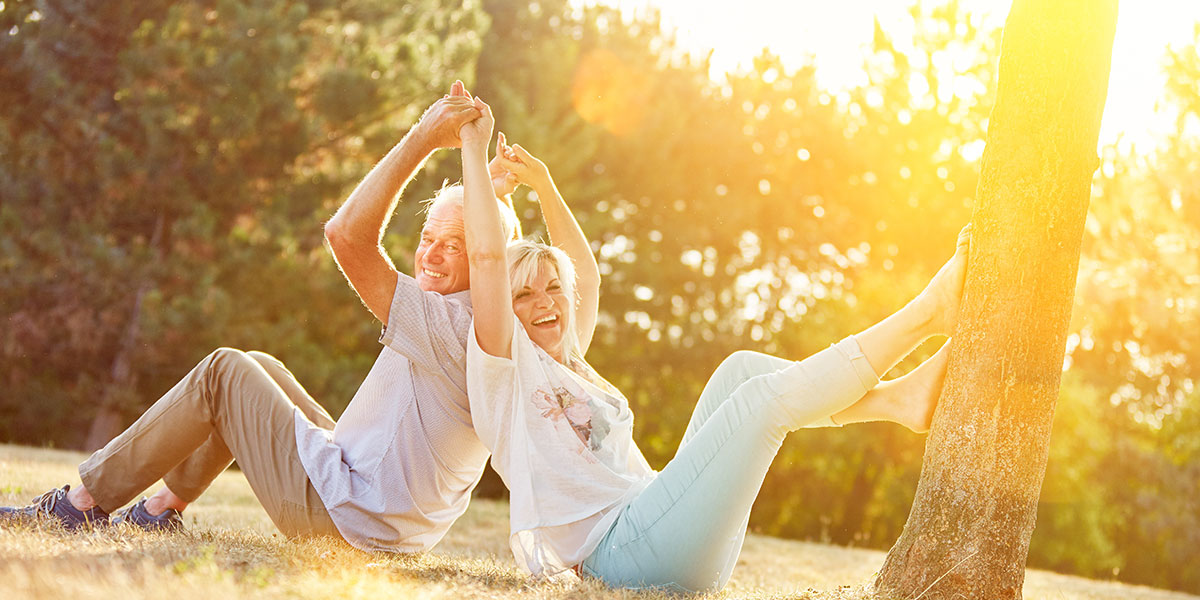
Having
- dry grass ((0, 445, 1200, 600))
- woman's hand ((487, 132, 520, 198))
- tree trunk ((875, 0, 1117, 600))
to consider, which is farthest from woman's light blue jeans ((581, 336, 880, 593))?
woman's hand ((487, 132, 520, 198))

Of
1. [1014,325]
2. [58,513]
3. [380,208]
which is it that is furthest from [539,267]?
[58,513]

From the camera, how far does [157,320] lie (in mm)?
11398

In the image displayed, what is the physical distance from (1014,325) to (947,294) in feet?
0.65

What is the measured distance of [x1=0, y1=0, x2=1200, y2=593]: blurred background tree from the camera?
11.6m

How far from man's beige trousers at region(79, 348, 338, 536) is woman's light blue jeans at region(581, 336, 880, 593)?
0.98 m

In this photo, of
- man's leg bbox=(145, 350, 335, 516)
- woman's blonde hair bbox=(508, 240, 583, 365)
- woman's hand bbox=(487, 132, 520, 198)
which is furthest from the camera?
woman's hand bbox=(487, 132, 520, 198)

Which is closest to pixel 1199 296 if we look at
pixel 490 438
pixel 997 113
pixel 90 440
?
pixel 997 113

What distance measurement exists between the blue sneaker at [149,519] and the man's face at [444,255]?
1.12 meters

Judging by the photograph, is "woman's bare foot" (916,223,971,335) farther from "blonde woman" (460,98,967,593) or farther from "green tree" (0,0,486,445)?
"green tree" (0,0,486,445)

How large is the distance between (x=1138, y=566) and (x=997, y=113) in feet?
46.8

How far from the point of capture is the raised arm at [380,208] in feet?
9.55

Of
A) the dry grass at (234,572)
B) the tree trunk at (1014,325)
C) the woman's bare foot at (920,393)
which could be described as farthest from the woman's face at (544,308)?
the tree trunk at (1014,325)

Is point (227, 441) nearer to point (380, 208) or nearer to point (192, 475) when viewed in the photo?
point (192, 475)

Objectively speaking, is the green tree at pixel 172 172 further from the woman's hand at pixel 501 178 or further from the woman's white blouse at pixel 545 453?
the woman's white blouse at pixel 545 453
